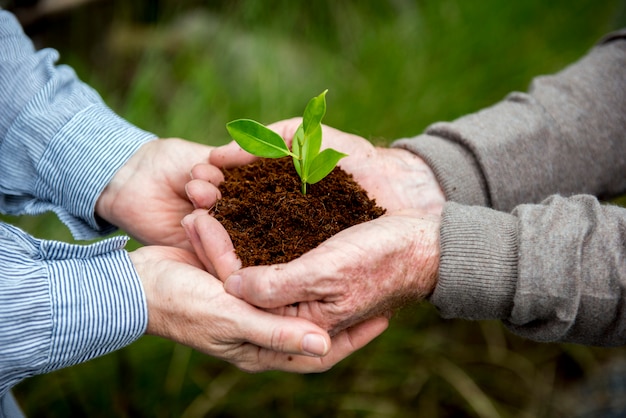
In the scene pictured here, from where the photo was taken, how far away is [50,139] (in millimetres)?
1537

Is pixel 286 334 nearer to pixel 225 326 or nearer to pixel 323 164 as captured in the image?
pixel 225 326

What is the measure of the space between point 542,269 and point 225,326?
71 cm

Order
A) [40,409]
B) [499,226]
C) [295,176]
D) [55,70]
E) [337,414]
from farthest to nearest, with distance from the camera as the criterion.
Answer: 1. [337,414]
2. [40,409]
3. [55,70]
4. [295,176]
5. [499,226]

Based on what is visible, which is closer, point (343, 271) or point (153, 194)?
point (343, 271)

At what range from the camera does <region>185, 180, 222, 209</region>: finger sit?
1.44 meters

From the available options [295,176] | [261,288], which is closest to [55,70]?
[295,176]

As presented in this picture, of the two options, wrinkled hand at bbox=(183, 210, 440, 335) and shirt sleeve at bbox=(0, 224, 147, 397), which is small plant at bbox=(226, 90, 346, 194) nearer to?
wrinkled hand at bbox=(183, 210, 440, 335)

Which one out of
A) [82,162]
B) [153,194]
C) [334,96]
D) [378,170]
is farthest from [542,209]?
[334,96]

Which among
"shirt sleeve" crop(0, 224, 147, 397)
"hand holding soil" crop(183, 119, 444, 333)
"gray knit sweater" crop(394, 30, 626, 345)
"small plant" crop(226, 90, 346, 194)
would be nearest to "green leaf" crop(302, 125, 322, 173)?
"small plant" crop(226, 90, 346, 194)

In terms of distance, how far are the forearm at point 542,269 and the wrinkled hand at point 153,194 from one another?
727mm

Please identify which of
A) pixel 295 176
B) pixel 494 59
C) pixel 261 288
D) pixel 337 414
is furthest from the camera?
pixel 494 59

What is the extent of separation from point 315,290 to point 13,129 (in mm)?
943

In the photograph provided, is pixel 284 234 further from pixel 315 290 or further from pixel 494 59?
pixel 494 59

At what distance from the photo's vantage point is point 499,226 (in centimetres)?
135
